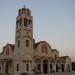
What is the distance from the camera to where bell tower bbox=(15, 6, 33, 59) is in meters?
32.1

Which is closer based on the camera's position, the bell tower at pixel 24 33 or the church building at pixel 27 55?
the church building at pixel 27 55

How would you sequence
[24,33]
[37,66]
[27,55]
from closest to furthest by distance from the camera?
[27,55]
[24,33]
[37,66]

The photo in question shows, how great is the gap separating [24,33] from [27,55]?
437cm

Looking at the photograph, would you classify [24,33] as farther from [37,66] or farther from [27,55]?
[37,66]

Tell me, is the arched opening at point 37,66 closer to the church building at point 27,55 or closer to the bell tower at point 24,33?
the church building at point 27,55

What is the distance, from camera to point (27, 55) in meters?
32.1

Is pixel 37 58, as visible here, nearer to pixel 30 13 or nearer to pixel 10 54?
pixel 10 54

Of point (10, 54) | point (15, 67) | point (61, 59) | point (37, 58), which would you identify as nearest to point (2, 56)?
point (10, 54)

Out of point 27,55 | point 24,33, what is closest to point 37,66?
point 27,55

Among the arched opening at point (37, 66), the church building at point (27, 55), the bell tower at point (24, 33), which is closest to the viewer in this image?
the church building at point (27, 55)

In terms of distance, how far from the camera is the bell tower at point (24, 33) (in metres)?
32.1

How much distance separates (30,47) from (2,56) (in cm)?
1001

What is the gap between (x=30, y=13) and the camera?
116 ft

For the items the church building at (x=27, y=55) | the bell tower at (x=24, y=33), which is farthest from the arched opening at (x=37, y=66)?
the bell tower at (x=24, y=33)
